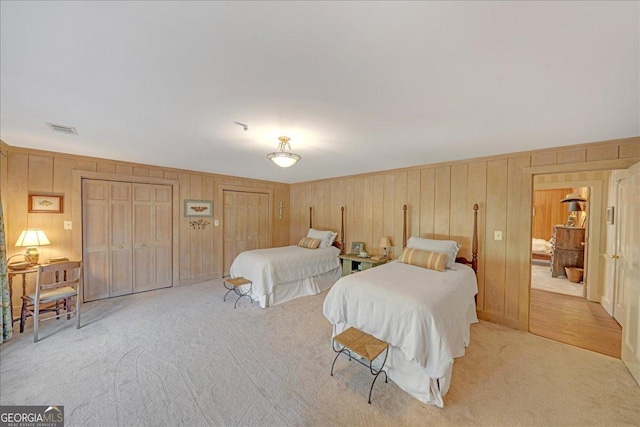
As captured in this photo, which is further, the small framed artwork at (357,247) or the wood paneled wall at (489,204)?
the small framed artwork at (357,247)

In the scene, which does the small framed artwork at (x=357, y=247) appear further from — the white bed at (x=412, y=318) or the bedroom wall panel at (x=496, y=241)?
the bedroom wall panel at (x=496, y=241)

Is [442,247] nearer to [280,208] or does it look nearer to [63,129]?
[280,208]

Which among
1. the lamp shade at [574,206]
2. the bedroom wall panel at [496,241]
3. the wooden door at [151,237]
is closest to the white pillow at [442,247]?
the bedroom wall panel at [496,241]

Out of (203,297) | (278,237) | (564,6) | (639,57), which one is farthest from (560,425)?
(278,237)

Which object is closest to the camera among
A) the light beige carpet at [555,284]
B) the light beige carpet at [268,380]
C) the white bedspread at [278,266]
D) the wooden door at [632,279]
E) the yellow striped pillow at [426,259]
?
the light beige carpet at [268,380]

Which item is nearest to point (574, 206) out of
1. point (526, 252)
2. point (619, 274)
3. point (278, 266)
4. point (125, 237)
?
point (619, 274)

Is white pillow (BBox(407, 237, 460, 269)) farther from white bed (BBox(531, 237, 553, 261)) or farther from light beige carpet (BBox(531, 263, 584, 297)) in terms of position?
white bed (BBox(531, 237, 553, 261))

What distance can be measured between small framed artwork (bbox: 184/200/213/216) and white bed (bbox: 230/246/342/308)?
1.43m

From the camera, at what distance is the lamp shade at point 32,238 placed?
2967mm

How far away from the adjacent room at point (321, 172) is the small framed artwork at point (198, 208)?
0.22 ft

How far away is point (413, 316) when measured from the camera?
1.93 m

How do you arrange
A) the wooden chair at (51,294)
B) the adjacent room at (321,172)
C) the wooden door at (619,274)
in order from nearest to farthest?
1. the adjacent room at (321,172)
2. the wooden chair at (51,294)
3. the wooden door at (619,274)

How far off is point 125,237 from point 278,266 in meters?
2.72

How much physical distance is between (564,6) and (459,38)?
0.36 m
